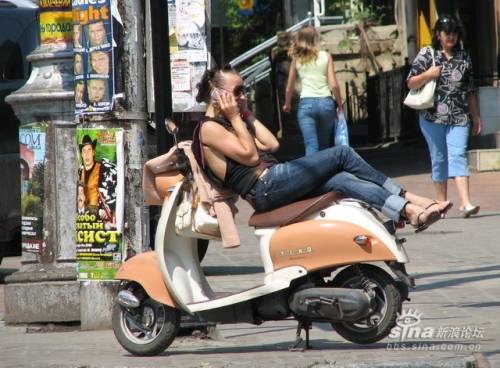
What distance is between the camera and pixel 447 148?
12.5m

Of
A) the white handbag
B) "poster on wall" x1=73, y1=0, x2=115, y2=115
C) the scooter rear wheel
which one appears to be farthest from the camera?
the white handbag

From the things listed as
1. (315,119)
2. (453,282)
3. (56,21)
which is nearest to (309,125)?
(315,119)

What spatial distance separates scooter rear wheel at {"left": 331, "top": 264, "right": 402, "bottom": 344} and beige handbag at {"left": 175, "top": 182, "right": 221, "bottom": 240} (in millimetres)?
759

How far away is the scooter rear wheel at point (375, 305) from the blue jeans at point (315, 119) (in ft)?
21.2

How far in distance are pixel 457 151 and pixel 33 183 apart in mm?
4820

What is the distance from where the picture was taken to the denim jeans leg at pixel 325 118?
13570 mm

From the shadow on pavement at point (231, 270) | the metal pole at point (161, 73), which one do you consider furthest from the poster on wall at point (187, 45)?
the metal pole at point (161, 73)

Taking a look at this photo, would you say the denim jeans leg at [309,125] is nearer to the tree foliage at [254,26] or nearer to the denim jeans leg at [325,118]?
the denim jeans leg at [325,118]

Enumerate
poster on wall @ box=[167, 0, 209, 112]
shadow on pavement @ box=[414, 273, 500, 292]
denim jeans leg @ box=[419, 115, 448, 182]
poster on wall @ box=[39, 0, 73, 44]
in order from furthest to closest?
denim jeans leg @ box=[419, 115, 448, 182] < poster on wall @ box=[167, 0, 209, 112] < shadow on pavement @ box=[414, 273, 500, 292] < poster on wall @ box=[39, 0, 73, 44]

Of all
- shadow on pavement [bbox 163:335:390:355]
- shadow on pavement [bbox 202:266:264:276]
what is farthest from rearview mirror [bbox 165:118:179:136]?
shadow on pavement [bbox 202:266:264:276]

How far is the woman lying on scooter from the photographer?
6988mm

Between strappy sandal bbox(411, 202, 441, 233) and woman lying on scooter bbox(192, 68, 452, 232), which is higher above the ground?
woman lying on scooter bbox(192, 68, 452, 232)

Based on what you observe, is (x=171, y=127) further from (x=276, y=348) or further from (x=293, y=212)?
(x=276, y=348)

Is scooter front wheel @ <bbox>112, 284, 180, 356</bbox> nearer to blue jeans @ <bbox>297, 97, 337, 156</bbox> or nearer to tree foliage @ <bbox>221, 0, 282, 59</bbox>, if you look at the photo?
blue jeans @ <bbox>297, 97, 337, 156</bbox>
